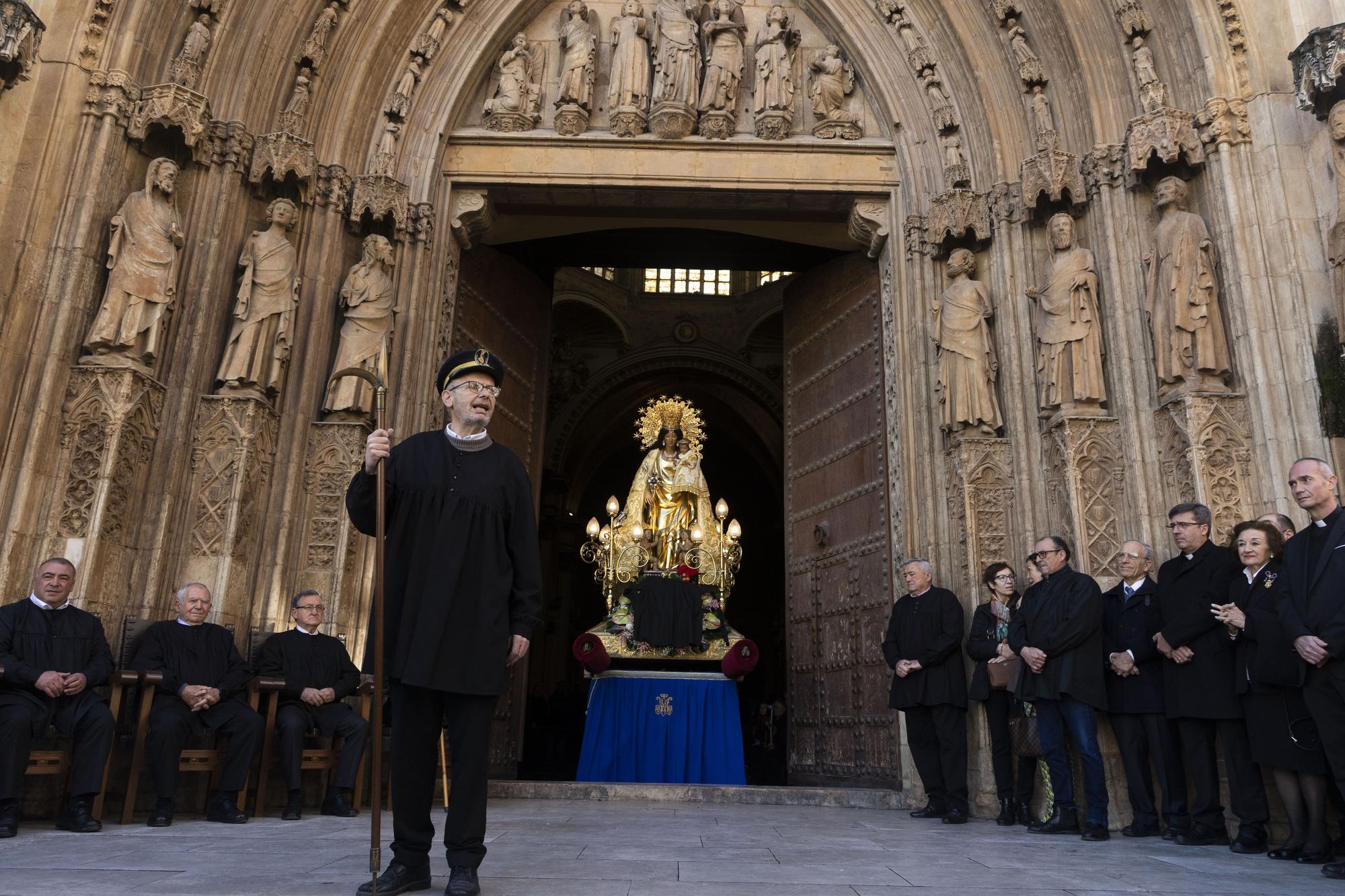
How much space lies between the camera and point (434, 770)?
3.44 m

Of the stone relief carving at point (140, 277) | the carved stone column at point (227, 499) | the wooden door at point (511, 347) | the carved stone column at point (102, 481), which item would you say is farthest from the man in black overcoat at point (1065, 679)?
the stone relief carving at point (140, 277)

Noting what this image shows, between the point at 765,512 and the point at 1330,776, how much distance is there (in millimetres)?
19217

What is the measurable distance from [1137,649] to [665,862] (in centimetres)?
313

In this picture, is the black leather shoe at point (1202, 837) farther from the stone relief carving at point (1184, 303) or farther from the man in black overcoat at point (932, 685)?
the stone relief carving at point (1184, 303)

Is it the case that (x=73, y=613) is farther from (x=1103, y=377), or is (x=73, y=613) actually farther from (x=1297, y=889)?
(x=1103, y=377)

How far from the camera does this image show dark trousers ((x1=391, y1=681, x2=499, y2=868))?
3180mm

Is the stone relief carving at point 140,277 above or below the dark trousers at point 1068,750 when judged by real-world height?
above

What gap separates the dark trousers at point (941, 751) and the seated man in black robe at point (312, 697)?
11.7 feet

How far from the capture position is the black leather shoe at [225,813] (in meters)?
5.52

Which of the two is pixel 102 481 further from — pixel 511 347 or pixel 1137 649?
pixel 1137 649

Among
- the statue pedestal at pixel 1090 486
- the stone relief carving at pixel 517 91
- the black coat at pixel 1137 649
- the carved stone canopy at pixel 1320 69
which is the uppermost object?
the stone relief carving at pixel 517 91

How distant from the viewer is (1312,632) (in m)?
4.28

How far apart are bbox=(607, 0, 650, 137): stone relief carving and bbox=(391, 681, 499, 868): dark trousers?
6.61 metres

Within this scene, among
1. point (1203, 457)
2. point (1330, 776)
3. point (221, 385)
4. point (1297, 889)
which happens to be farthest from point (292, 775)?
point (1203, 457)
